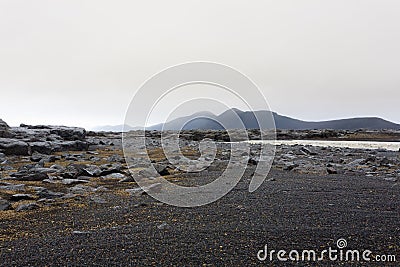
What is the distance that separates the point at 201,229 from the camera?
252 inches

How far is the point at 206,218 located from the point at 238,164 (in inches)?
445

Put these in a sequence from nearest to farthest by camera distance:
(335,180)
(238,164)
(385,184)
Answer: (385,184)
(335,180)
(238,164)

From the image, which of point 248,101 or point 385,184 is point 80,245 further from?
point 385,184

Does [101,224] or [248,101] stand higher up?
[248,101]

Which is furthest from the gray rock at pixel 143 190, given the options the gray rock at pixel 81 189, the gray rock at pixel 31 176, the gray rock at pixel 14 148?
the gray rock at pixel 14 148

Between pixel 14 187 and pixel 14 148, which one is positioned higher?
pixel 14 148

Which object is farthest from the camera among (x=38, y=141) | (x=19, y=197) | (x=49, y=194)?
(x=38, y=141)

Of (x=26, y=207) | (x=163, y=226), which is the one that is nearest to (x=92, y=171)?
(x=26, y=207)

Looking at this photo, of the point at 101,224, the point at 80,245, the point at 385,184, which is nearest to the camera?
the point at 80,245

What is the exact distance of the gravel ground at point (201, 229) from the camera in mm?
5078

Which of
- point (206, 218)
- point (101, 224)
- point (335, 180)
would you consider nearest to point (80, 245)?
point (101, 224)

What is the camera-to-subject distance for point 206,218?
7.29 meters

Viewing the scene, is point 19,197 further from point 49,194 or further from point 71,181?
point 71,181

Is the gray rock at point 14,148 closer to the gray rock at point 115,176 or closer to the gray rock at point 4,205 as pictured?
the gray rock at point 115,176
